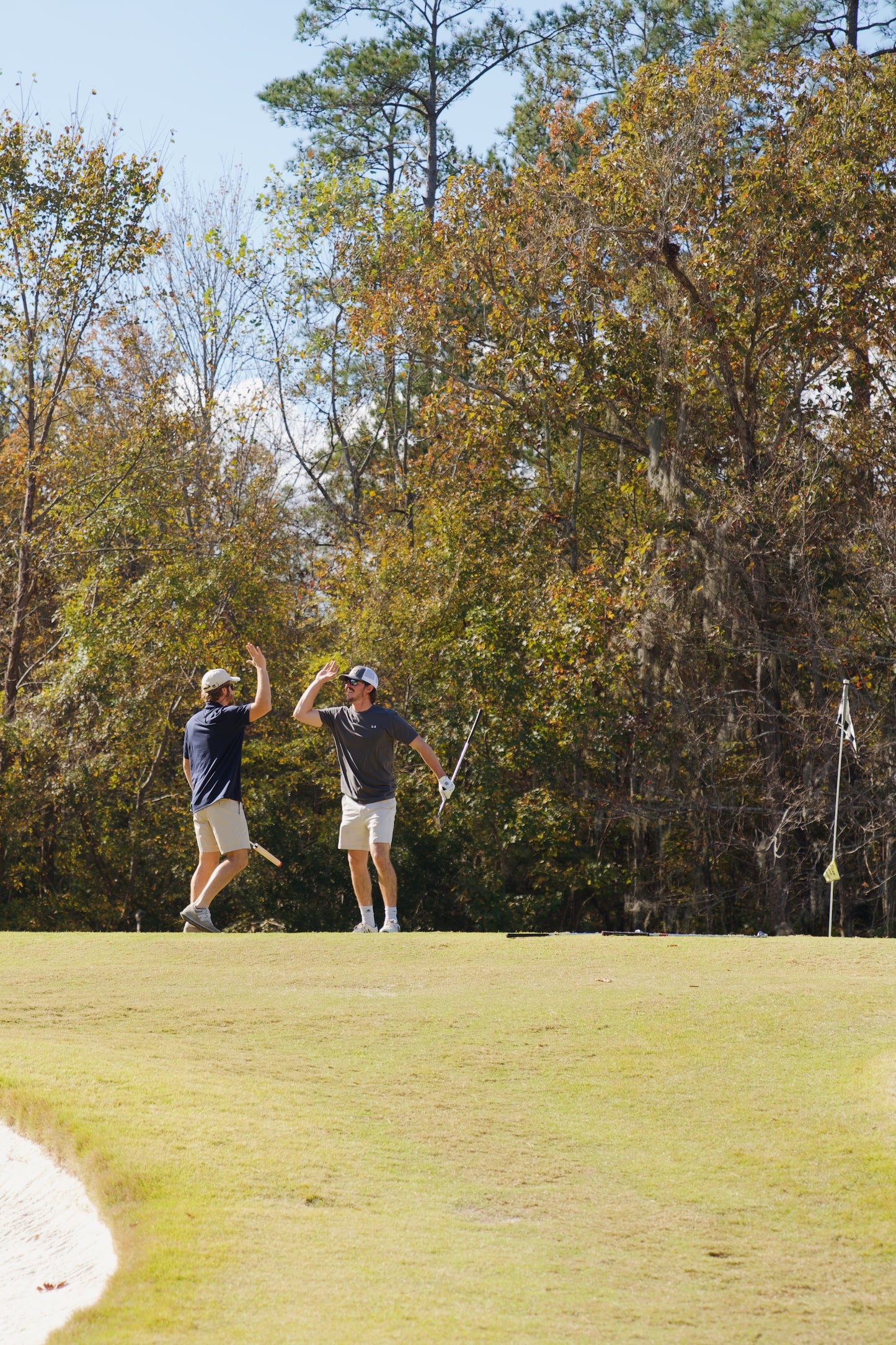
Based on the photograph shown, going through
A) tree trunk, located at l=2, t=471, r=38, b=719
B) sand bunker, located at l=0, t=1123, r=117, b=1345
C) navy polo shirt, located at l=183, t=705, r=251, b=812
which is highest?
tree trunk, located at l=2, t=471, r=38, b=719

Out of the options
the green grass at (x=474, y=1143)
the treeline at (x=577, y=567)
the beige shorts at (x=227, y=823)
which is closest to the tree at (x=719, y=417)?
the treeline at (x=577, y=567)

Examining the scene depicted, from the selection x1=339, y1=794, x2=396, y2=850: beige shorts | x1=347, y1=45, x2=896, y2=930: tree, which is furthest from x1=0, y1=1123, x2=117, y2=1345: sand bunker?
x1=347, y1=45, x2=896, y2=930: tree

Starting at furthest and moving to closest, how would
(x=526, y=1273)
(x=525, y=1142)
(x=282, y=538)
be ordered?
(x=282, y=538), (x=525, y=1142), (x=526, y=1273)

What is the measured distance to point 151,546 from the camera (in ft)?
79.0

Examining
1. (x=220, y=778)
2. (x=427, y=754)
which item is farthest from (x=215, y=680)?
(x=427, y=754)

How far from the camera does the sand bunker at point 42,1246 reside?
3863mm

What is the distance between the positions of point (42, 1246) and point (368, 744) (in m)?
6.26

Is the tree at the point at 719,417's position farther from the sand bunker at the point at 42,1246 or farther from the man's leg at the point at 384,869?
the sand bunker at the point at 42,1246

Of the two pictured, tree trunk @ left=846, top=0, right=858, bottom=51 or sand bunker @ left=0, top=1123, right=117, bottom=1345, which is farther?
tree trunk @ left=846, top=0, right=858, bottom=51

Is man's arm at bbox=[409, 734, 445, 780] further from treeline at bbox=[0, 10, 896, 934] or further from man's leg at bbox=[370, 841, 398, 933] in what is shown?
treeline at bbox=[0, 10, 896, 934]

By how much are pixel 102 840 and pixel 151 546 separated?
5.53m

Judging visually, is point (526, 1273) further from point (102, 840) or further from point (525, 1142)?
point (102, 840)

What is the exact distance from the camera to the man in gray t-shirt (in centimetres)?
1048

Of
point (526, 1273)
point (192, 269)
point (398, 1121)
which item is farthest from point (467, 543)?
point (526, 1273)
